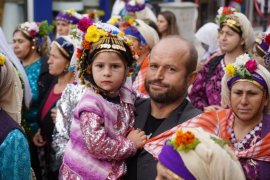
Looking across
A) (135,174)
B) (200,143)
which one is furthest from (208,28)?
(200,143)

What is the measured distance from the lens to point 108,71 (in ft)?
11.0

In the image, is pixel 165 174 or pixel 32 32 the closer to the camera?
pixel 165 174

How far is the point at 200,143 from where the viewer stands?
2338 millimetres

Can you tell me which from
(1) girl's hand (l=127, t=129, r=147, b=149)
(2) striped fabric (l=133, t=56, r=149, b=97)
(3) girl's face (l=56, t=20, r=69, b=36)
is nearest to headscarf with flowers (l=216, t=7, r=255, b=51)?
(2) striped fabric (l=133, t=56, r=149, b=97)

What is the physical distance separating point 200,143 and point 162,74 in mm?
969

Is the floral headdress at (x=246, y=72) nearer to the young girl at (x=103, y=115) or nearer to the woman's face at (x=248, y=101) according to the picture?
the woman's face at (x=248, y=101)

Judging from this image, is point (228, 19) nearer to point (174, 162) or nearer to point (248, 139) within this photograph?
point (248, 139)

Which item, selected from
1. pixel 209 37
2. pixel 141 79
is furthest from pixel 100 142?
pixel 209 37

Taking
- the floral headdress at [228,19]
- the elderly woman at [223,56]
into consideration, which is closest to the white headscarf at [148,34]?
the elderly woman at [223,56]

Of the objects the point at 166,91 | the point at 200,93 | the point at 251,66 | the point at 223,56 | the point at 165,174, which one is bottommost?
the point at 200,93

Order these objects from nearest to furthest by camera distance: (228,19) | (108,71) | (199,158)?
(199,158), (108,71), (228,19)

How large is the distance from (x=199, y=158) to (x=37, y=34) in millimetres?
4729

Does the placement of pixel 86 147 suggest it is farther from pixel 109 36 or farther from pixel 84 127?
pixel 109 36

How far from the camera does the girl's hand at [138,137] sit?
3.22 m
